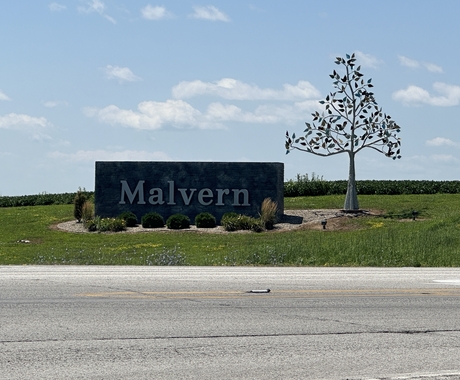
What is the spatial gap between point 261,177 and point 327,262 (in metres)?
18.8

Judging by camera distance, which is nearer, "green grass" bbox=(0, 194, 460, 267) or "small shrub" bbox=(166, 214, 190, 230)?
"green grass" bbox=(0, 194, 460, 267)

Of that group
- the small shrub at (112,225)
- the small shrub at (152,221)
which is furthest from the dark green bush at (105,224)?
the small shrub at (152,221)

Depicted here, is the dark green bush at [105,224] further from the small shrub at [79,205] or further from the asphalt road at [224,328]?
the asphalt road at [224,328]

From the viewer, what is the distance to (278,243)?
98.7ft

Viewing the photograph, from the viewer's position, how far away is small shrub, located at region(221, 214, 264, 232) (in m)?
40.4

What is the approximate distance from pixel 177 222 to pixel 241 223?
3248mm

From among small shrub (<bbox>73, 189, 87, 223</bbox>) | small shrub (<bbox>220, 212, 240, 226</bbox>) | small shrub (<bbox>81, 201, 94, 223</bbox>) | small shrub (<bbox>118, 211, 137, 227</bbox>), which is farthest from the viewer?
small shrub (<bbox>73, 189, 87, 223</bbox>)

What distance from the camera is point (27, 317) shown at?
10.5 meters

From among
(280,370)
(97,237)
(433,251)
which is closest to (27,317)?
(280,370)

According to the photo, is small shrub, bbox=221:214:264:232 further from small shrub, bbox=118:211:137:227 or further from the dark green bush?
the dark green bush

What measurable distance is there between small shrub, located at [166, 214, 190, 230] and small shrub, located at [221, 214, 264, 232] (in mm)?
1946

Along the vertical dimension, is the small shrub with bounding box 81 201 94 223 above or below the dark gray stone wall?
below

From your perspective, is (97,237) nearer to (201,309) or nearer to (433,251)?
(433,251)

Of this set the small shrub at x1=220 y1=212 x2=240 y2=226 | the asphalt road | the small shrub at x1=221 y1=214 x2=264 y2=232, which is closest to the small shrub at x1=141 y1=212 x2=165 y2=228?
the small shrub at x1=220 y1=212 x2=240 y2=226
